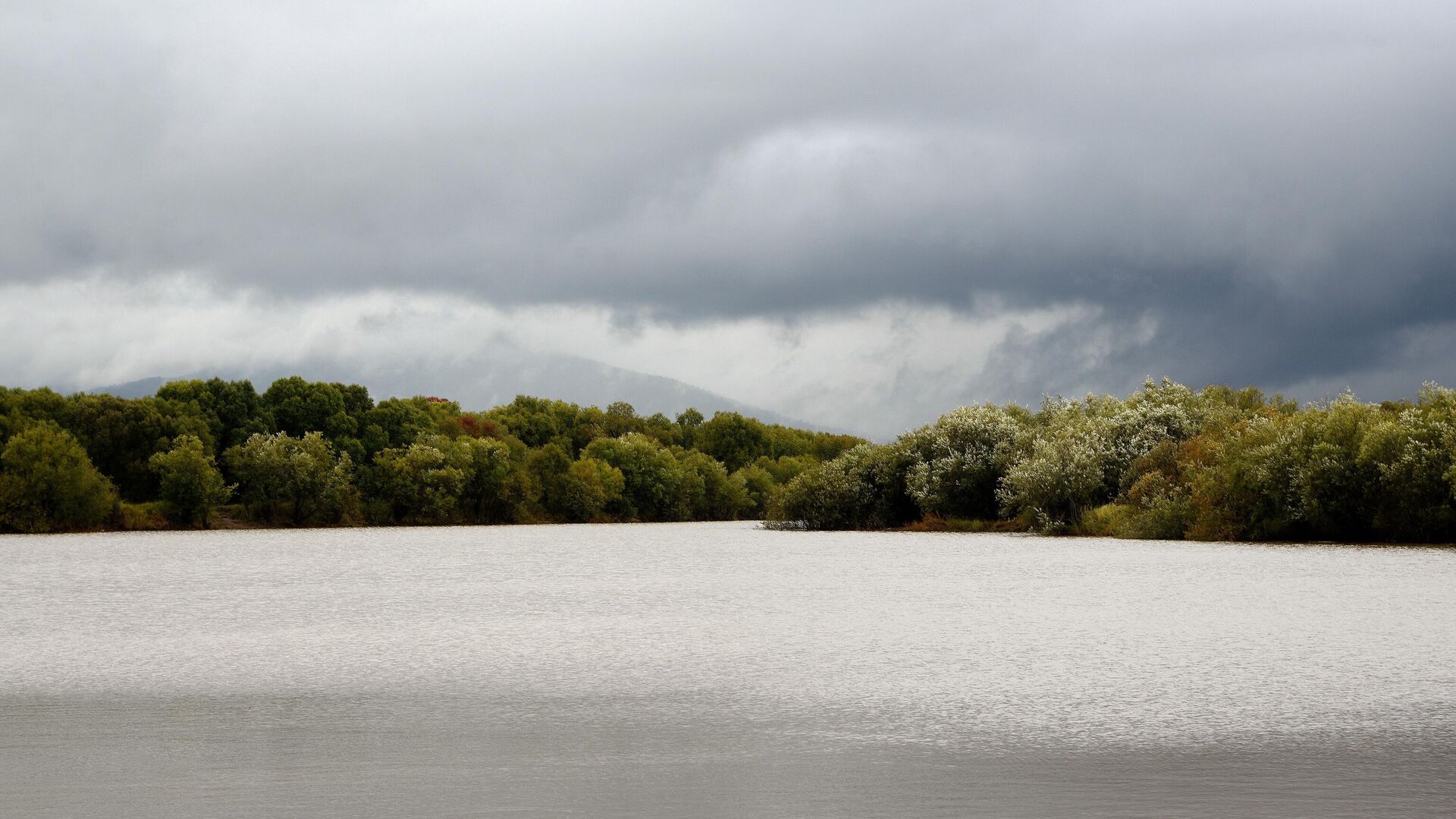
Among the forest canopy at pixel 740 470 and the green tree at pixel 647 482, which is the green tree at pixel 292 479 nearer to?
Result: the forest canopy at pixel 740 470

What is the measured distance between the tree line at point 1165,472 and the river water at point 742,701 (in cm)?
1796

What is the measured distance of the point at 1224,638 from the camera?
1753 centimetres

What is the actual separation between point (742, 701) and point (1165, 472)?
153 feet

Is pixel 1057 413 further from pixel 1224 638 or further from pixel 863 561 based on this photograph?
pixel 1224 638

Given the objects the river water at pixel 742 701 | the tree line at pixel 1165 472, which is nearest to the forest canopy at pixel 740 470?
the tree line at pixel 1165 472

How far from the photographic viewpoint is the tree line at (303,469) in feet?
268

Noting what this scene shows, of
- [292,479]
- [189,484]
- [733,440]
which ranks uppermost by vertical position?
[733,440]

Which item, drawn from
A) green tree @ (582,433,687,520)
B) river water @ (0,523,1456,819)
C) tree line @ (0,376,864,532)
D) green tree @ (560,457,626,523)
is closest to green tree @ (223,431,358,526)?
tree line @ (0,376,864,532)

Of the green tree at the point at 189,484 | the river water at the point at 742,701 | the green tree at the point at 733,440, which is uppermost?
the green tree at the point at 733,440

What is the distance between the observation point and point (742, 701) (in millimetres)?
12781

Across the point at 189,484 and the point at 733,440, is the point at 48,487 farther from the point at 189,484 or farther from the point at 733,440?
the point at 733,440

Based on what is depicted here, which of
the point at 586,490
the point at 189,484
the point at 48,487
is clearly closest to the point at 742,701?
the point at 48,487

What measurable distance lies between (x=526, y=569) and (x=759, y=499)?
299 ft

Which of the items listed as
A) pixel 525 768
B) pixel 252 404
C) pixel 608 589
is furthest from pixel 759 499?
pixel 525 768
